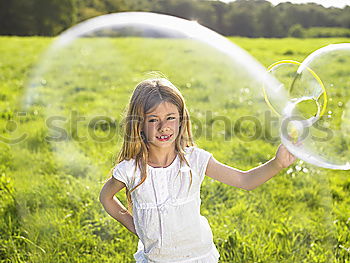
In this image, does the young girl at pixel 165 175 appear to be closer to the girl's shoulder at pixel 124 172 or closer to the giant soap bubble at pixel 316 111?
the girl's shoulder at pixel 124 172

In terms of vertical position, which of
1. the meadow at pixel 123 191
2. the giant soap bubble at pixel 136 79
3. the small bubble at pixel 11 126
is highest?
the giant soap bubble at pixel 136 79

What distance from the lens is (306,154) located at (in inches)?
82.3

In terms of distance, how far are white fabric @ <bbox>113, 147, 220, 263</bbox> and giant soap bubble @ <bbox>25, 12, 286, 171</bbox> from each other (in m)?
0.38

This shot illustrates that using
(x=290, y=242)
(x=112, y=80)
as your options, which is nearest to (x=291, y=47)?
(x=112, y=80)

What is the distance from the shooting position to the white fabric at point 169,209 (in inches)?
90.2

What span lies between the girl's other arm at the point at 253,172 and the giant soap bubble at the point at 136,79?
41 cm

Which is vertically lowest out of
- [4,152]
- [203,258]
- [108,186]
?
[4,152]

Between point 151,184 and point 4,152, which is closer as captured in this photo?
point 151,184

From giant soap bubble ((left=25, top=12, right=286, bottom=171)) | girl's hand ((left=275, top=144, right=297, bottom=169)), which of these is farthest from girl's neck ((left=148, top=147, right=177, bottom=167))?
girl's hand ((left=275, top=144, right=297, bottom=169))

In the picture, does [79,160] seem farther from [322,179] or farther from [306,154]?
[306,154]

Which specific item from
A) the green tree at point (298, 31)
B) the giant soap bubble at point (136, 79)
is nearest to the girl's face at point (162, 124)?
the giant soap bubble at point (136, 79)

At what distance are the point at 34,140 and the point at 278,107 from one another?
3575 mm

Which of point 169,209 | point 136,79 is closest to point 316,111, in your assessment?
point 169,209

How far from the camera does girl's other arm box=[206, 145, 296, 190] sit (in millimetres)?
2115
